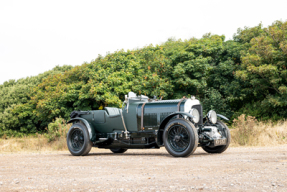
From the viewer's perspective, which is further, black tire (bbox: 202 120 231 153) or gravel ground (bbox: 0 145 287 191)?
black tire (bbox: 202 120 231 153)

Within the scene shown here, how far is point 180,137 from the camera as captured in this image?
9352 mm

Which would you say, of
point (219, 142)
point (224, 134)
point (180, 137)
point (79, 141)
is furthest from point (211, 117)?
point (79, 141)

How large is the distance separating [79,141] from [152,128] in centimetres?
274

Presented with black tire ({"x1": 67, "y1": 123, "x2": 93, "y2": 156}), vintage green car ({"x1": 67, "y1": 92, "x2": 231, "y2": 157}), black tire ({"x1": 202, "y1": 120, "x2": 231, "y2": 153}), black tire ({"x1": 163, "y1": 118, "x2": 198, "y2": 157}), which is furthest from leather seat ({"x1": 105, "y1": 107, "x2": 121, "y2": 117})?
Result: black tire ({"x1": 202, "y1": 120, "x2": 231, "y2": 153})

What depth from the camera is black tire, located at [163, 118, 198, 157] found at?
8984 mm

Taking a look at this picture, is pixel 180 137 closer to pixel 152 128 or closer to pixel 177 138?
pixel 177 138

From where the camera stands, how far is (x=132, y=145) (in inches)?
416

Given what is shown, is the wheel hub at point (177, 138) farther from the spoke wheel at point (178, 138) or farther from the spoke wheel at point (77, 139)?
the spoke wheel at point (77, 139)

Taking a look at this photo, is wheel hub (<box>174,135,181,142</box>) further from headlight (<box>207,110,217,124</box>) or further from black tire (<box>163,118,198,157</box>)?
headlight (<box>207,110,217,124</box>)

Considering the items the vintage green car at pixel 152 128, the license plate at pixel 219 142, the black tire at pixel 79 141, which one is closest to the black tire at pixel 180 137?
the vintage green car at pixel 152 128

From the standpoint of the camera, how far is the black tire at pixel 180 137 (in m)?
8.98

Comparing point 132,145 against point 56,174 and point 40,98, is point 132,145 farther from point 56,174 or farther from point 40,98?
point 40,98

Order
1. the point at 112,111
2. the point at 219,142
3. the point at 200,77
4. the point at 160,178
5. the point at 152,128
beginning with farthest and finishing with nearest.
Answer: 1. the point at 200,77
2. the point at 112,111
3. the point at 152,128
4. the point at 219,142
5. the point at 160,178

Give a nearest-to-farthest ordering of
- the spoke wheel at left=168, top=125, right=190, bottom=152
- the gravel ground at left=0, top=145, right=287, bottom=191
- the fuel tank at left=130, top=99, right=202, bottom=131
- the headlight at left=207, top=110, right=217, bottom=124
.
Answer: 1. the gravel ground at left=0, top=145, right=287, bottom=191
2. the spoke wheel at left=168, top=125, right=190, bottom=152
3. the fuel tank at left=130, top=99, right=202, bottom=131
4. the headlight at left=207, top=110, right=217, bottom=124
